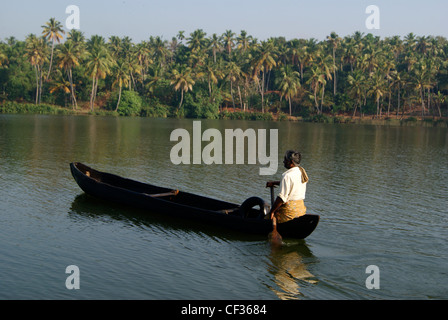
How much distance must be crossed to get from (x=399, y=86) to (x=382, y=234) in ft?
275

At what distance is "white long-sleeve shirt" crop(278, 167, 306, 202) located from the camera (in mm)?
12148

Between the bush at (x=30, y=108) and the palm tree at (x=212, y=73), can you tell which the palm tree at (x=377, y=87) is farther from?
the bush at (x=30, y=108)

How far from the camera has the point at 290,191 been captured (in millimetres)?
12414

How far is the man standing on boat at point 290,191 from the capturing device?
11.9 m

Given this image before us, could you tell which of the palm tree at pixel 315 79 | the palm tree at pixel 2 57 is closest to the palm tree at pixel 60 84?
the palm tree at pixel 2 57

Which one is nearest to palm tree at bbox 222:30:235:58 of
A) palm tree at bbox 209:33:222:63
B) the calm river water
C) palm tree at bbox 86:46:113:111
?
palm tree at bbox 209:33:222:63

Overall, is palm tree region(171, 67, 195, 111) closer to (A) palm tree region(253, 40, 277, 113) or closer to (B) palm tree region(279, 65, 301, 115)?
(A) palm tree region(253, 40, 277, 113)

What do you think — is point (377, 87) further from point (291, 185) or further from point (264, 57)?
point (291, 185)

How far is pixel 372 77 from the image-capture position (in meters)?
94.7

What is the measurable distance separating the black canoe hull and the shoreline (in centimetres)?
7536

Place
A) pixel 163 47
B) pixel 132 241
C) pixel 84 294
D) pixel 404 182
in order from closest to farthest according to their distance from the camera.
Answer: pixel 84 294 → pixel 132 241 → pixel 404 182 → pixel 163 47

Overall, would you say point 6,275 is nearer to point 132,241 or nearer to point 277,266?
point 132,241

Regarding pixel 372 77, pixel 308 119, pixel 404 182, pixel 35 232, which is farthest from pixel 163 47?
pixel 35 232

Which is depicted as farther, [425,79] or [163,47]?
[163,47]
